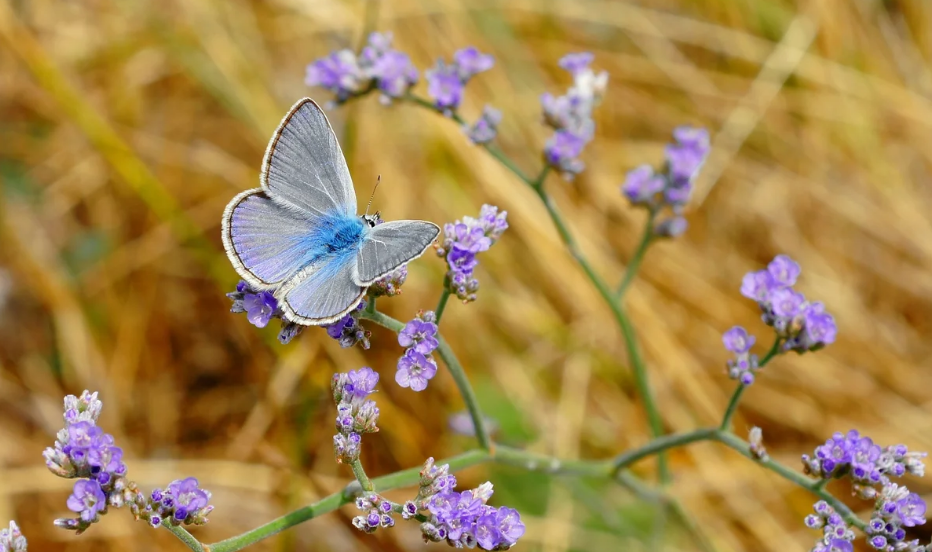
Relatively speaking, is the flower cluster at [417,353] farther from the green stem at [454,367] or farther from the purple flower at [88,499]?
the purple flower at [88,499]

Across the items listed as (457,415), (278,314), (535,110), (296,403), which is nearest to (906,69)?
(535,110)

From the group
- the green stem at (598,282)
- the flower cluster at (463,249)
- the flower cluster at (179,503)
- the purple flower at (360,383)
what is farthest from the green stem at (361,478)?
the green stem at (598,282)

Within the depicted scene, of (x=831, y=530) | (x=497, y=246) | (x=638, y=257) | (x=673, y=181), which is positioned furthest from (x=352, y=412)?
(x=497, y=246)

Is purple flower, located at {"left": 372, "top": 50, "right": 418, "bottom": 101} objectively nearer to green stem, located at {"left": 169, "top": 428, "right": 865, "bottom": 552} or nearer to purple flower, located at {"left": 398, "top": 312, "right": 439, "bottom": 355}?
purple flower, located at {"left": 398, "top": 312, "right": 439, "bottom": 355}

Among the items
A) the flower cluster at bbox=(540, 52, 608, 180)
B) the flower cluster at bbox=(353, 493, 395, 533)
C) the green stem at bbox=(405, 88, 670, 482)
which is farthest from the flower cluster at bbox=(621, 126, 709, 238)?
the flower cluster at bbox=(353, 493, 395, 533)

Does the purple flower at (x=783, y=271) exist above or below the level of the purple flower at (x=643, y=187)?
below

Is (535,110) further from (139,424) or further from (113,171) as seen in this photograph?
(139,424)
